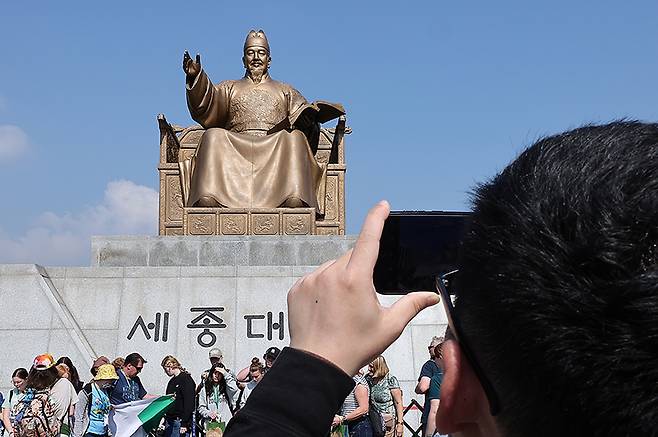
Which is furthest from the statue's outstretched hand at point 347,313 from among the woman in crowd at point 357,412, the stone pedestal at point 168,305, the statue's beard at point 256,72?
the statue's beard at point 256,72

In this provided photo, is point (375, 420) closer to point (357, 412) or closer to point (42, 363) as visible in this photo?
A: point (357, 412)

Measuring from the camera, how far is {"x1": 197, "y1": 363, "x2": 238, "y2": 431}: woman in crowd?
21.8 ft

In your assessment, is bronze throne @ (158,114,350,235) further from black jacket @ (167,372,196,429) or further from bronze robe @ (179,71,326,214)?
black jacket @ (167,372,196,429)

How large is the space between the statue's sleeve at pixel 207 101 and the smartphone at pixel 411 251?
9457 millimetres

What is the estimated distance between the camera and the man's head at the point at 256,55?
11.0 metres

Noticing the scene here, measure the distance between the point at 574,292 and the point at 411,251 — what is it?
403mm

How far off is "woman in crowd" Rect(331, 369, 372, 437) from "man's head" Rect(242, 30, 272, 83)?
21.7ft

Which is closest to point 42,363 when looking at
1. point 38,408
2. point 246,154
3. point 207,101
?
point 38,408

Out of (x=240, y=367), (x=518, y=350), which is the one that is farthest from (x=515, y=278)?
(x=240, y=367)

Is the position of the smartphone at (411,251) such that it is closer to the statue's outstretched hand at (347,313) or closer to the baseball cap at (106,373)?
the statue's outstretched hand at (347,313)

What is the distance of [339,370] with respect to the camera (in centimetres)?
75

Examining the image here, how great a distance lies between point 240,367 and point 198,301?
925 millimetres

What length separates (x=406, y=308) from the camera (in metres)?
0.80

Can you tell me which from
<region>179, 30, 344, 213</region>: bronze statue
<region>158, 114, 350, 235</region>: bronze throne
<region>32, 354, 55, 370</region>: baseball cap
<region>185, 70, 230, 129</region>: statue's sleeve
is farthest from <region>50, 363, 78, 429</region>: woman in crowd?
<region>185, 70, 230, 129</region>: statue's sleeve
